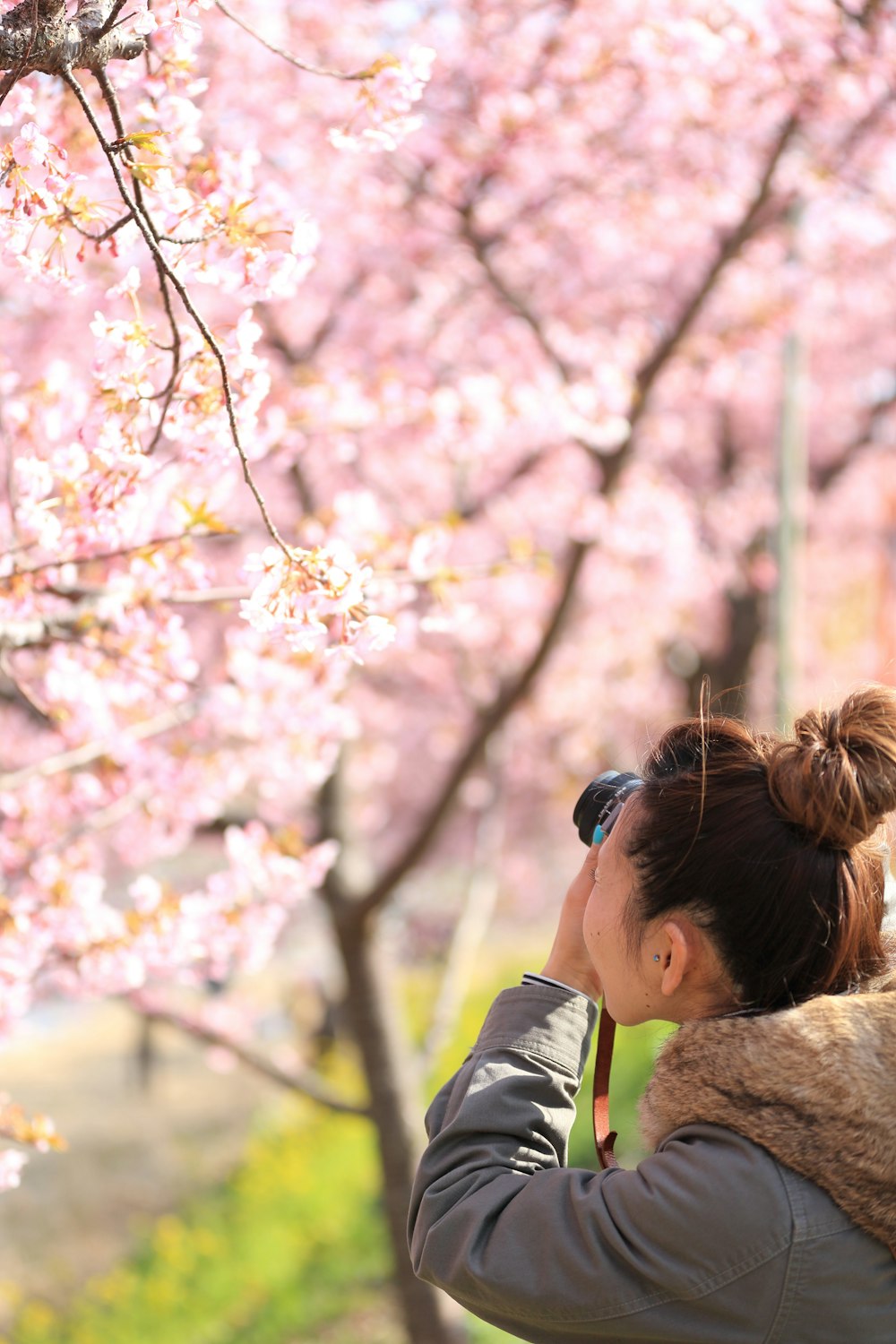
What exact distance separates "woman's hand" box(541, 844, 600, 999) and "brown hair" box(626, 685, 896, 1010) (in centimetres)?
13

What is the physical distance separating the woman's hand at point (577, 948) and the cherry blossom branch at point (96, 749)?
5.13ft

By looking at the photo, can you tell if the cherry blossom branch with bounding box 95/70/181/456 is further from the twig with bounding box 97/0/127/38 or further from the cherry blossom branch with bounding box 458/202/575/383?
the cherry blossom branch with bounding box 458/202/575/383

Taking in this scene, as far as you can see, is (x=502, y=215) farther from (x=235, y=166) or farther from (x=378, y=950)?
(x=235, y=166)

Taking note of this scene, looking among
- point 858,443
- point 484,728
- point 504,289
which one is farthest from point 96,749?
point 858,443

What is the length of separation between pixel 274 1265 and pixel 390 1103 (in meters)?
3.11

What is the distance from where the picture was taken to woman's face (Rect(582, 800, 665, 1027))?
1159 millimetres

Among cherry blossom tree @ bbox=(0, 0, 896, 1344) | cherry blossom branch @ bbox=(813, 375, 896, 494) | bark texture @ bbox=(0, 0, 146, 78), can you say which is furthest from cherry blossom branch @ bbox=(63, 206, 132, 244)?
cherry blossom branch @ bbox=(813, 375, 896, 494)

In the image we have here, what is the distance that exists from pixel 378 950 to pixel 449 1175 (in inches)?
130

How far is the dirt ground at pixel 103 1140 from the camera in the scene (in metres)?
7.80

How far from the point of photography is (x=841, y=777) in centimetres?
107

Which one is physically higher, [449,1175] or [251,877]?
[251,877]

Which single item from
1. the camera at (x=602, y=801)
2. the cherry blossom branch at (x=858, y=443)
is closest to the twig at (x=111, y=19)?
the camera at (x=602, y=801)

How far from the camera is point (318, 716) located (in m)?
3.23

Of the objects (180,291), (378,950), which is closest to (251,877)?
(378,950)
